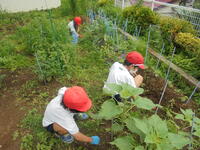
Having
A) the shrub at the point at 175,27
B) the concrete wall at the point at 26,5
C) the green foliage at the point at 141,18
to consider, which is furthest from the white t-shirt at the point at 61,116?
the concrete wall at the point at 26,5

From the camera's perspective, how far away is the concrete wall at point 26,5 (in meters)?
7.88

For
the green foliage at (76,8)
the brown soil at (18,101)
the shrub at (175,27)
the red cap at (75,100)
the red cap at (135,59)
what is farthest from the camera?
the green foliage at (76,8)

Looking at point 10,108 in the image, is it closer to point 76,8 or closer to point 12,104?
point 12,104

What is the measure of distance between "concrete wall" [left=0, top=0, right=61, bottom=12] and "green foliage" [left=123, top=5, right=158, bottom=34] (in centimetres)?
461

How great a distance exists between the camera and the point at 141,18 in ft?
17.4

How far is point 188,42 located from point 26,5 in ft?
23.1

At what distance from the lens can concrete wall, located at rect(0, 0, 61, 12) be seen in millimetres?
7883

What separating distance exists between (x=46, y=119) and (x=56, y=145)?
377mm

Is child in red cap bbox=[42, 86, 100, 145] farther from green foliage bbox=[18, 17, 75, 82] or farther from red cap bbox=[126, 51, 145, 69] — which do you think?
green foliage bbox=[18, 17, 75, 82]

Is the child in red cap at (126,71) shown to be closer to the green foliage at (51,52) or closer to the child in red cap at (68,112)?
the child in red cap at (68,112)

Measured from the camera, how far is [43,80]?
3.40 m

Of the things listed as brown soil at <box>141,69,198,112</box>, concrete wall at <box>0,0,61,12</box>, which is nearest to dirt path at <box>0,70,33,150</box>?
brown soil at <box>141,69,198,112</box>

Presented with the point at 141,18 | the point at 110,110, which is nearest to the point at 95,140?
the point at 110,110

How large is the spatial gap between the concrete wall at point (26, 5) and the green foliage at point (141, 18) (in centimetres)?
461
